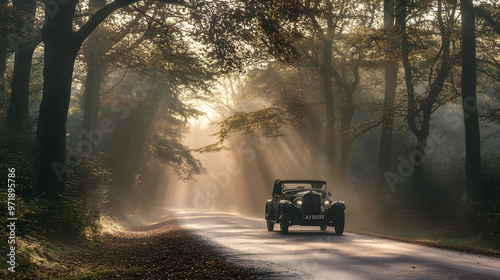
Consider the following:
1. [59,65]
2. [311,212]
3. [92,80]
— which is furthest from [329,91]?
[59,65]

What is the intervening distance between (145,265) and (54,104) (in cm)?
591

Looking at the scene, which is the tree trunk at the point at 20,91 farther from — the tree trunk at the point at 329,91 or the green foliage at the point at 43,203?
the tree trunk at the point at 329,91

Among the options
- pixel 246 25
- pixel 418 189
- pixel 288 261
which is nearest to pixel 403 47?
pixel 418 189

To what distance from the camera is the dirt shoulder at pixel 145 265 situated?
27.7 ft

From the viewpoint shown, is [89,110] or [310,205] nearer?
[310,205]

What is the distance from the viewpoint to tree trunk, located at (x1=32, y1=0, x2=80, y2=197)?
13391 mm

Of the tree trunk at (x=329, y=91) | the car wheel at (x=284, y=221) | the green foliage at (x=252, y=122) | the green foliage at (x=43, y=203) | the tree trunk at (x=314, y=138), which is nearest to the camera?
the green foliage at (x=43, y=203)

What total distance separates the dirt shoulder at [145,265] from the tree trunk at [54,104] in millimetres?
2201

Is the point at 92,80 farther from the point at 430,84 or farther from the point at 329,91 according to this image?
the point at 430,84

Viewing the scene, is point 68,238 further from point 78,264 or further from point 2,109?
point 2,109

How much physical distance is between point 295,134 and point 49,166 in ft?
109

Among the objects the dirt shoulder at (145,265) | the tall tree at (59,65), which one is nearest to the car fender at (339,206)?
the dirt shoulder at (145,265)

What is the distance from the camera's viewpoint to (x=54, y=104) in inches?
532

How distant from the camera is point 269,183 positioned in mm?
50969
